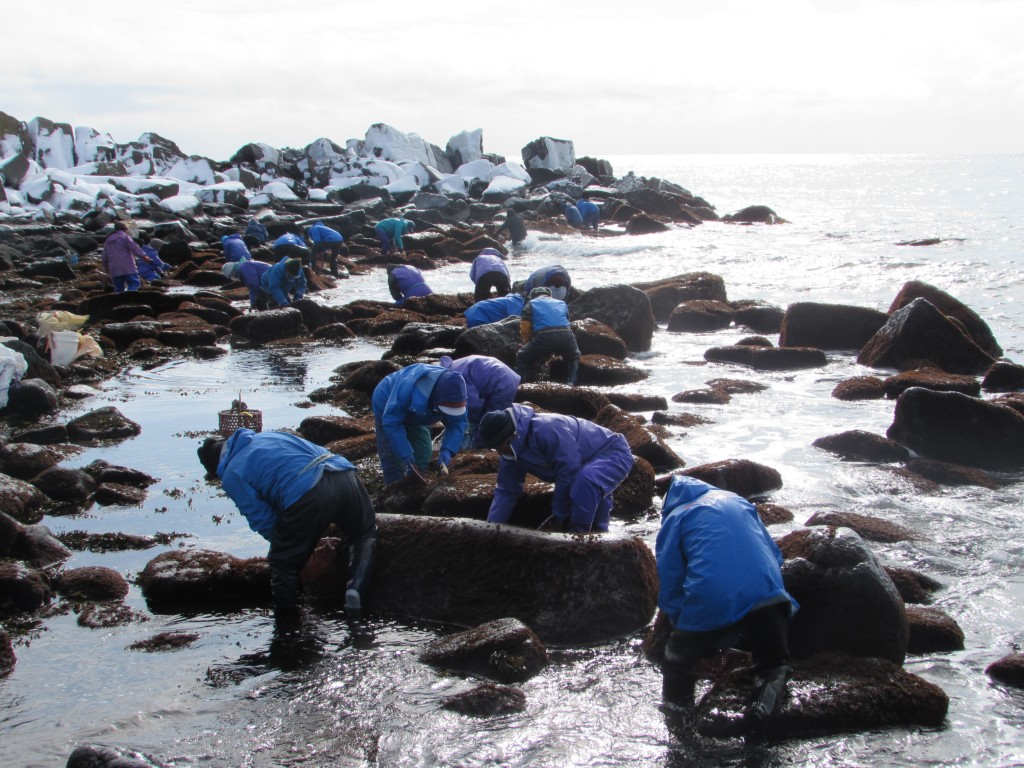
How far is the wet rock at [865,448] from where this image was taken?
9.15 meters

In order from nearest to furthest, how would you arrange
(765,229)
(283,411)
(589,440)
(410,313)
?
(589,440) < (283,411) < (410,313) < (765,229)

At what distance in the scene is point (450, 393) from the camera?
7316 millimetres

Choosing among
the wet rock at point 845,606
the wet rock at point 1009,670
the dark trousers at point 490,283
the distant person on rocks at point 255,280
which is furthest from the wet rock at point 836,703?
the distant person on rocks at point 255,280

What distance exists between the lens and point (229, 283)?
76.9 feet

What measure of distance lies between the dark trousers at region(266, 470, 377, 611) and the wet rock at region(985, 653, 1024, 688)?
3756mm

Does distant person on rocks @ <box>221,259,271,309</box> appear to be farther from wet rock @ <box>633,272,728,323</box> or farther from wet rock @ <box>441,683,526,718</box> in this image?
wet rock @ <box>441,683,526,718</box>

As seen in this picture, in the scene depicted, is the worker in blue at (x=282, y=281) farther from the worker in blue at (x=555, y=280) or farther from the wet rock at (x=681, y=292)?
the wet rock at (x=681, y=292)

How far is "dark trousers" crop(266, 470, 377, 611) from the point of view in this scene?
5.84 metres

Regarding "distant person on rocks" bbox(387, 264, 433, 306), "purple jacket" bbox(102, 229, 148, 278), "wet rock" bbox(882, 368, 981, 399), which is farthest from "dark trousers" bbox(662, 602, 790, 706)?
"purple jacket" bbox(102, 229, 148, 278)

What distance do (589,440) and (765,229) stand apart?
38.2m

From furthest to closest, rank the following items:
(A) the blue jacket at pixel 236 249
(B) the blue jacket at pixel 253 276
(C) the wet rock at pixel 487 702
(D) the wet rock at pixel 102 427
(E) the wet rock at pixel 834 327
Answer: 1. (A) the blue jacket at pixel 236 249
2. (B) the blue jacket at pixel 253 276
3. (E) the wet rock at pixel 834 327
4. (D) the wet rock at pixel 102 427
5. (C) the wet rock at pixel 487 702

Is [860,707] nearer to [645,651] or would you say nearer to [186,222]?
[645,651]

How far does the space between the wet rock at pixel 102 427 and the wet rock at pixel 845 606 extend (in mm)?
7751

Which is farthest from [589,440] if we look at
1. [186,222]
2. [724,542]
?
[186,222]
